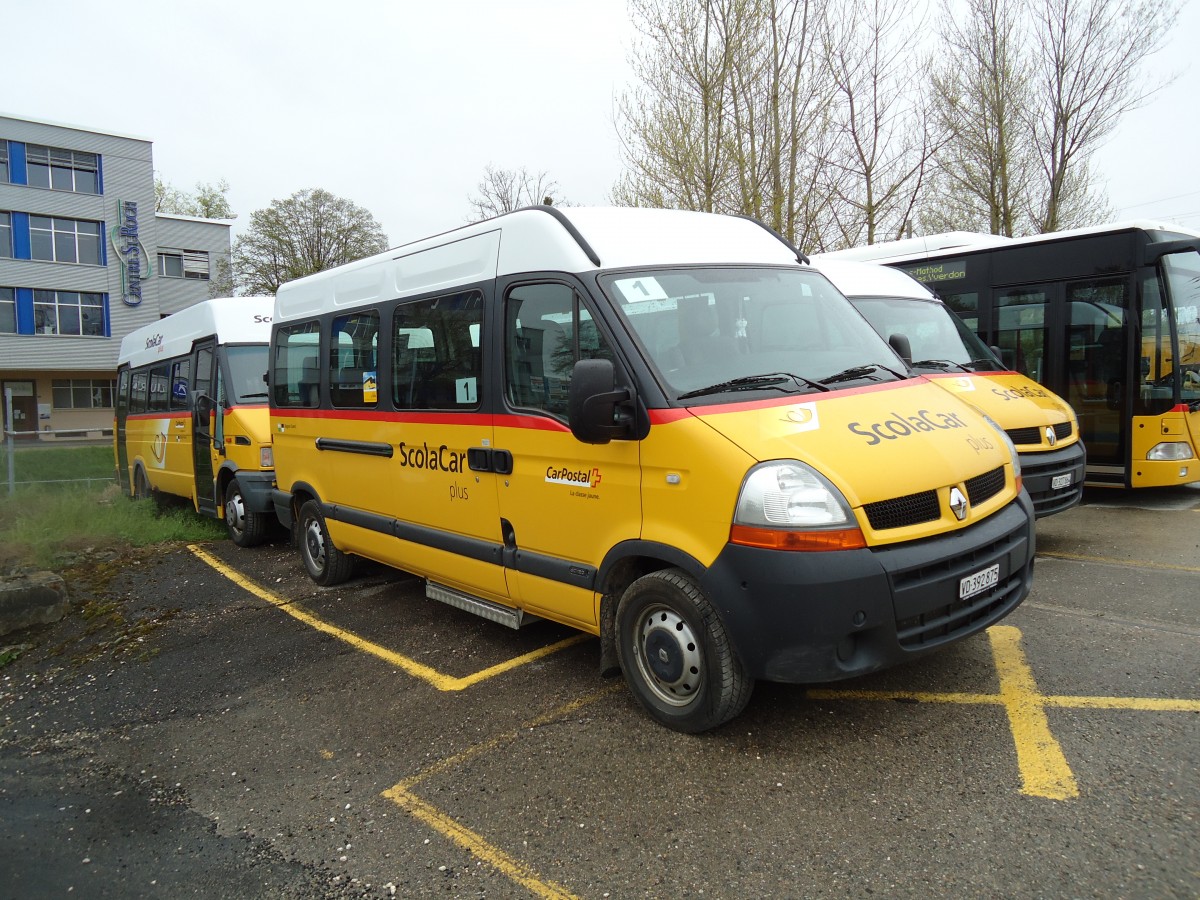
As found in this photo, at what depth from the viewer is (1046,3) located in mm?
16484

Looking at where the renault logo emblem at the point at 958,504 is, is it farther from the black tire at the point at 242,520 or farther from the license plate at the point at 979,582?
the black tire at the point at 242,520

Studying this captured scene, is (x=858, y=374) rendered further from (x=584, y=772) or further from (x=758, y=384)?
(x=584, y=772)

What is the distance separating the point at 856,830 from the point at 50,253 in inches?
1949

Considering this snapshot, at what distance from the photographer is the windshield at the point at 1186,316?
845cm

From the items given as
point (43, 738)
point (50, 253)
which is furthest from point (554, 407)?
point (50, 253)

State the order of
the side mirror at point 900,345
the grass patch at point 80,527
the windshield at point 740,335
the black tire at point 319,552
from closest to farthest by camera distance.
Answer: the windshield at point 740,335
the side mirror at point 900,345
the black tire at point 319,552
the grass patch at point 80,527

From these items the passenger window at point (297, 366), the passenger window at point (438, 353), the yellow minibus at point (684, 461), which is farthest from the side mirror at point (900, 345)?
the passenger window at point (297, 366)

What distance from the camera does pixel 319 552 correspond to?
6.98 metres

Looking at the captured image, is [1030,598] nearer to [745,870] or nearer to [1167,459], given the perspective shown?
[745,870]

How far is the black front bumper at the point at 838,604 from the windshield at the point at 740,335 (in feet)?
2.77

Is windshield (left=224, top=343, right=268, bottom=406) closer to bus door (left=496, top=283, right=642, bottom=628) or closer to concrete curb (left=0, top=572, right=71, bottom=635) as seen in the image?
concrete curb (left=0, top=572, right=71, bottom=635)

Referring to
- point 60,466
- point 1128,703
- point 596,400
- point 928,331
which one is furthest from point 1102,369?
point 60,466

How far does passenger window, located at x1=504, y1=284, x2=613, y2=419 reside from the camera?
4.00 meters

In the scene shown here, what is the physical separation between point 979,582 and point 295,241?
41141mm
